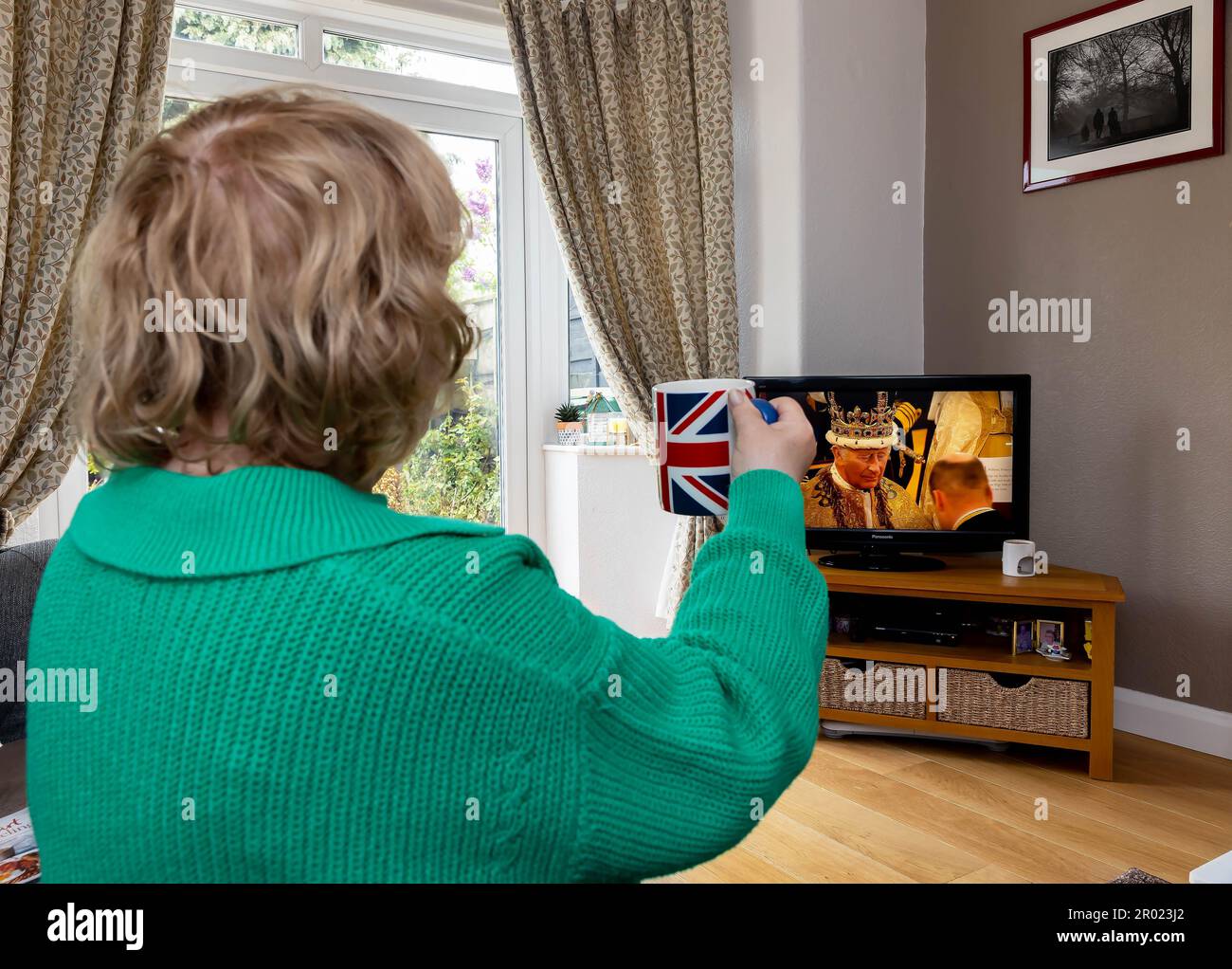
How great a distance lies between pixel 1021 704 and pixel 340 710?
8.32 feet

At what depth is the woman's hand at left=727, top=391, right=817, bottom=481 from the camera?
0.78 meters

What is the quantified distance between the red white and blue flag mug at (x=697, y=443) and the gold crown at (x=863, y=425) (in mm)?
2023

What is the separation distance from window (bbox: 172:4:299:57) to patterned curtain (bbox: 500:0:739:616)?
76 centimetres

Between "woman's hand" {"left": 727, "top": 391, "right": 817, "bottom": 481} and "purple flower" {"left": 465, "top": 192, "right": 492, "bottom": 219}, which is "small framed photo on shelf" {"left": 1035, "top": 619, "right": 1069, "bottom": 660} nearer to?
"woman's hand" {"left": 727, "top": 391, "right": 817, "bottom": 481}

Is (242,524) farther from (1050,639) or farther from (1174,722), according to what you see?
(1174,722)

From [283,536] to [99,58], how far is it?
8.33ft

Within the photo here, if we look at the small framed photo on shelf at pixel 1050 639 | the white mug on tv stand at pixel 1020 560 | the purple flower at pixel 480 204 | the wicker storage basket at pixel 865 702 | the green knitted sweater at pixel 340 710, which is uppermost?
the purple flower at pixel 480 204

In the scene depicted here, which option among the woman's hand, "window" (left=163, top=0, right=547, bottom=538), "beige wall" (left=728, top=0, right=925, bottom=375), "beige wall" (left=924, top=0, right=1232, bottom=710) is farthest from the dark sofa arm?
"beige wall" (left=924, top=0, right=1232, bottom=710)

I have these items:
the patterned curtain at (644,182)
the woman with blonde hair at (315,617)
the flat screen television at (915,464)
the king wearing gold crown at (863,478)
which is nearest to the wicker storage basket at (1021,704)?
the flat screen television at (915,464)

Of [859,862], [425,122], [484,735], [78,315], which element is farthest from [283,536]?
[425,122]

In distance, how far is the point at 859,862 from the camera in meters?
2.08

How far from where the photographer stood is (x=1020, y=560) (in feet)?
9.07

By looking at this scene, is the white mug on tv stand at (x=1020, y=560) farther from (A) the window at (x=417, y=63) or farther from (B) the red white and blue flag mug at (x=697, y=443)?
(A) the window at (x=417, y=63)

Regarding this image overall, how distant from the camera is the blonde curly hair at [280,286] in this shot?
536 mm
